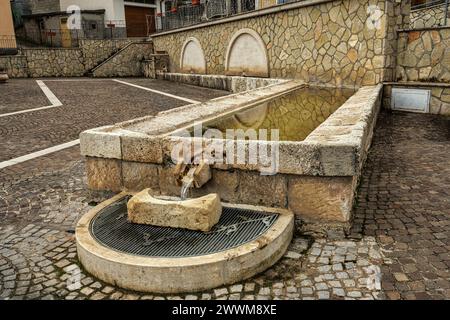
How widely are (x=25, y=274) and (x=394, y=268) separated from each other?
2.78 meters

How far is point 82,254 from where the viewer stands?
297 centimetres

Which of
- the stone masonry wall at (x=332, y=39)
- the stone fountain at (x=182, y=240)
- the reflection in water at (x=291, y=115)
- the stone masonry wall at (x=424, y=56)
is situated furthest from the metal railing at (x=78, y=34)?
the stone fountain at (x=182, y=240)

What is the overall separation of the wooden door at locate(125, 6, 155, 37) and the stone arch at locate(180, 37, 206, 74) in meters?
11.1

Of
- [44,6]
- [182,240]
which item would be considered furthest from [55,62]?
[182,240]

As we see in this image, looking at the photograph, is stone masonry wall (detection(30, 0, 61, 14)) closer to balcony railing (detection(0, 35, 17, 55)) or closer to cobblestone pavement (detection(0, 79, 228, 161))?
balcony railing (detection(0, 35, 17, 55))

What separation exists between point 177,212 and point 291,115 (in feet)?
13.5

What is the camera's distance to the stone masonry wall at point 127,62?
22.6 meters

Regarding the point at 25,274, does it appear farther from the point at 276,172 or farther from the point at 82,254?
the point at 276,172

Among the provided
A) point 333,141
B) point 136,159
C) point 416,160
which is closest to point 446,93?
point 416,160

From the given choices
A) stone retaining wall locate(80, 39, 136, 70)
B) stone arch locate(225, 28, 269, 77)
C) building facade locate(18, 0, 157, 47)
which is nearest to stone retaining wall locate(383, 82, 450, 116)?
stone arch locate(225, 28, 269, 77)

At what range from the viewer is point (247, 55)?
44.3ft

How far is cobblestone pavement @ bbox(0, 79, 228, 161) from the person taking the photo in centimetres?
707

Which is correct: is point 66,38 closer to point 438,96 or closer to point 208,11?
point 208,11

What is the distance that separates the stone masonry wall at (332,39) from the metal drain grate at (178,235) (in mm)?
6801
